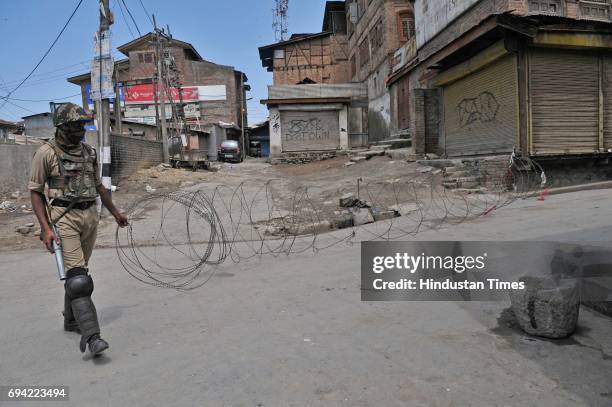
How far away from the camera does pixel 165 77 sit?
27.9 m

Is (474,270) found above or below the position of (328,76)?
below

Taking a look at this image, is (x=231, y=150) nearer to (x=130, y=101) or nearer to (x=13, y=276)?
(x=130, y=101)

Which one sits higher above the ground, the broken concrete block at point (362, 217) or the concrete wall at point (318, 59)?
the concrete wall at point (318, 59)

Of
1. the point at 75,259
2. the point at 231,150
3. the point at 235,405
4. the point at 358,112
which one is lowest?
the point at 235,405

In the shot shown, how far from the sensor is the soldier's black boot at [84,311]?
10.2 feet

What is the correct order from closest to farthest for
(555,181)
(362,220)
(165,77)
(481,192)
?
(362,220), (481,192), (555,181), (165,77)

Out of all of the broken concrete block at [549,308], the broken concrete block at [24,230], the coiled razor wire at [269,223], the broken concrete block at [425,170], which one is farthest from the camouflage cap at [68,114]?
the broken concrete block at [425,170]

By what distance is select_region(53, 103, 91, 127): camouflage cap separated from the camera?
340 centimetres

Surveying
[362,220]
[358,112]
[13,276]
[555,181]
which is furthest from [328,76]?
[13,276]

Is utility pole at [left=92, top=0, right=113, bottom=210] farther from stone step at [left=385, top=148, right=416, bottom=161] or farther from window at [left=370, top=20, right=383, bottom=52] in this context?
window at [left=370, top=20, right=383, bottom=52]

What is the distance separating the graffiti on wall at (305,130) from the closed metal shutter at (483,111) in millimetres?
11837

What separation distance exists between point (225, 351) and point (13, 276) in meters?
4.27

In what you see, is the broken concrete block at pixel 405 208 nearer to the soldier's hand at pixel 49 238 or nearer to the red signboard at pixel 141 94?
the soldier's hand at pixel 49 238

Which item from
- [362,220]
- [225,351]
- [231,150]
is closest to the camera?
[225,351]
